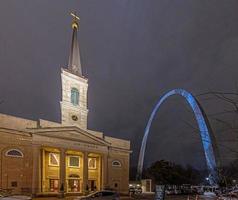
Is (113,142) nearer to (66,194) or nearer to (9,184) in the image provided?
(66,194)

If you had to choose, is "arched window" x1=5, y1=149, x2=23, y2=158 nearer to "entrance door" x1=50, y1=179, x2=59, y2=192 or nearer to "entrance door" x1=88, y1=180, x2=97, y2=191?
"entrance door" x1=50, y1=179, x2=59, y2=192

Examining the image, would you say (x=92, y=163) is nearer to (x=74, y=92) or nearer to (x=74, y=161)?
(x=74, y=161)

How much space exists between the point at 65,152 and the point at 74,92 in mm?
12358

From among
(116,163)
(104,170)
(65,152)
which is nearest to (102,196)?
(65,152)

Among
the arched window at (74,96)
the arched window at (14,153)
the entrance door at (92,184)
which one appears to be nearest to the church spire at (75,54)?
the arched window at (74,96)

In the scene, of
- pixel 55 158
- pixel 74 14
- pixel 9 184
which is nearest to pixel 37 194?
pixel 9 184

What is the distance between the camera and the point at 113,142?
206 ft

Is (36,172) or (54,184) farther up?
(36,172)

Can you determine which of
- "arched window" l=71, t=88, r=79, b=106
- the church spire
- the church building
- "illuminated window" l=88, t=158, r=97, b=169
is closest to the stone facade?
the church building

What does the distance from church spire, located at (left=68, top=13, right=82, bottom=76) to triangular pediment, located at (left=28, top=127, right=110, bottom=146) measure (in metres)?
11.6

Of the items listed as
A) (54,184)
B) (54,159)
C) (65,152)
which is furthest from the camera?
(54,159)

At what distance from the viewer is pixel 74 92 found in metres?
58.8

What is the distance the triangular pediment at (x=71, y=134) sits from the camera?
47.4 m

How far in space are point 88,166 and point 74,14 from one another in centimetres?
2861
